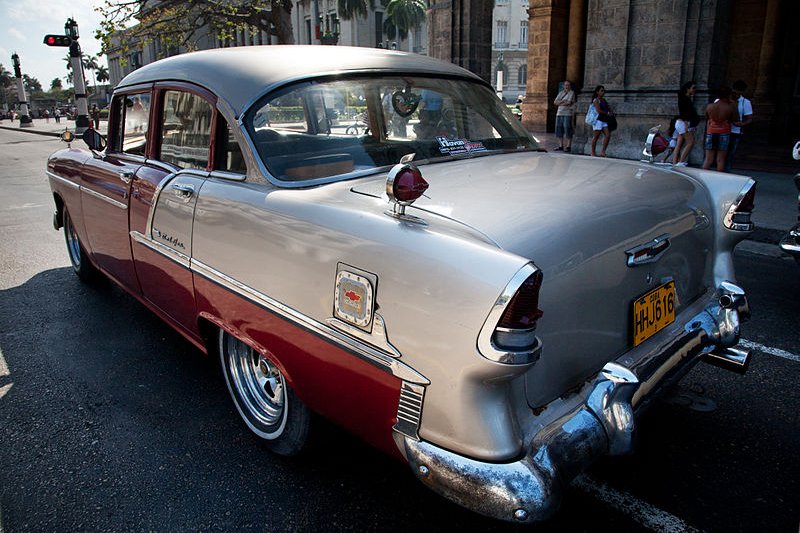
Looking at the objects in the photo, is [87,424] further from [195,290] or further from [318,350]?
[318,350]

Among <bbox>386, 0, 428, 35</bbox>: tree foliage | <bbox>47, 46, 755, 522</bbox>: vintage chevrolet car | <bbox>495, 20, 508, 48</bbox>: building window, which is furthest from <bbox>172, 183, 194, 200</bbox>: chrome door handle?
<bbox>495, 20, 508, 48</bbox>: building window

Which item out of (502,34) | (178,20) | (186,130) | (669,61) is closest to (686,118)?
(669,61)

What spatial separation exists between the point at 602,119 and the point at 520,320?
38.6 ft

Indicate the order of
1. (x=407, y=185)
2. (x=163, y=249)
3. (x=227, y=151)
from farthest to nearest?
(x=163, y=249), (x=227, y=151), (x=407, y=185)

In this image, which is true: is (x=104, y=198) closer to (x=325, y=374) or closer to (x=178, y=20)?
(x=325, y=374)

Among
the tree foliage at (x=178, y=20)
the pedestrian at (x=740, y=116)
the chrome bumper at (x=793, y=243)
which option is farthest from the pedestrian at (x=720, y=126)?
the tree foliage at (x=178, y=20)

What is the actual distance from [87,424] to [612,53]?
12359mm

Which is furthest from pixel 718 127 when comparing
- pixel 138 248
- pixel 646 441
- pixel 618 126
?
pixel 138 248

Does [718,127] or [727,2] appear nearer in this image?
[718,127]

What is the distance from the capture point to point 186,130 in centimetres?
315

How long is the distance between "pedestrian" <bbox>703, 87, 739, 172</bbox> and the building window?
86165mm

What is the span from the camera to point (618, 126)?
12.5 meters

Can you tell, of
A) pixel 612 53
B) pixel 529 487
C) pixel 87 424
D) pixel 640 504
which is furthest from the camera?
pixel 612 53

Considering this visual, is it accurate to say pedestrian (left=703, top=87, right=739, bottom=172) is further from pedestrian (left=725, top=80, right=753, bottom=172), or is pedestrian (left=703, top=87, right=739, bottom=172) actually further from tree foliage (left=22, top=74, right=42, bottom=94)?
tree foliage (left=22, top=74, right=42, bottom=94)
